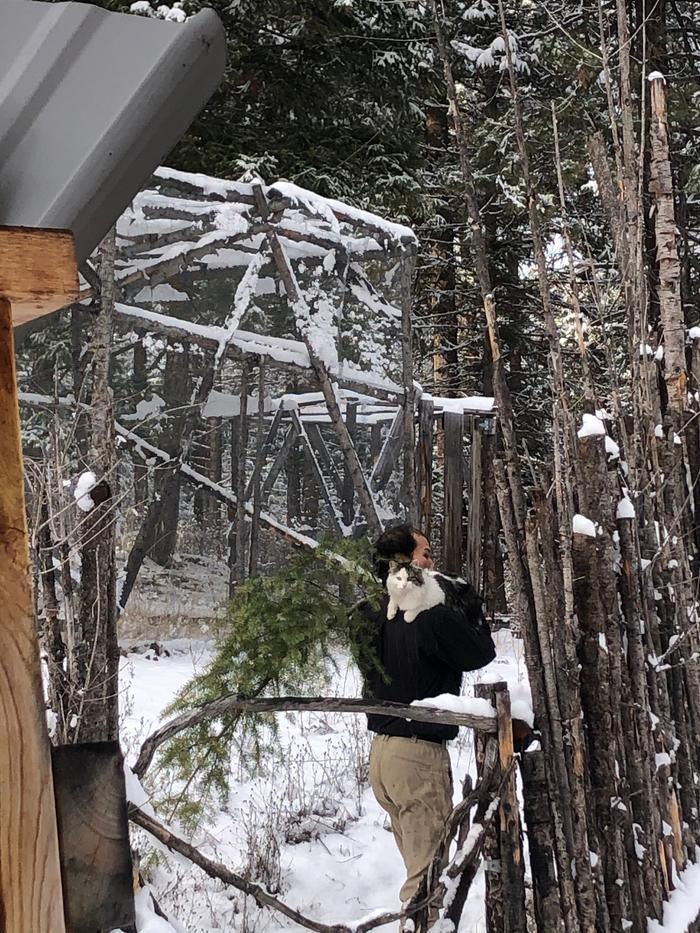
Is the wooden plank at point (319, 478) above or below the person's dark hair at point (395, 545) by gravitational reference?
above

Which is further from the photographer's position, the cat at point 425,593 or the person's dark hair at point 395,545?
the person's dark hair at point 395,545

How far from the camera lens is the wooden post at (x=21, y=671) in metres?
1.23

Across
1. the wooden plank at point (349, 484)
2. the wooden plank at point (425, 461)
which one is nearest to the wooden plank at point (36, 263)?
the wooden plank at point (349, 484)

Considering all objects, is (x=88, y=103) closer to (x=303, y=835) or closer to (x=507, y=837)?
(x=507, y=837)

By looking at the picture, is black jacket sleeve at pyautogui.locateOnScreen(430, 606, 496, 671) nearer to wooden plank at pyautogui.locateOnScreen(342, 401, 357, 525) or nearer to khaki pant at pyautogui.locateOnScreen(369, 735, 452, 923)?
khaki pant at pyautogui.locateOnScreen(369, 735, 452, 923)

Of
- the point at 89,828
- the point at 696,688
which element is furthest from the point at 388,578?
the point at 89,828

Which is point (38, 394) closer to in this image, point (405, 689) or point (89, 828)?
point (405, 689)

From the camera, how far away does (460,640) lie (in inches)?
134

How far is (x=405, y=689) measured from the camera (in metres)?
3.59

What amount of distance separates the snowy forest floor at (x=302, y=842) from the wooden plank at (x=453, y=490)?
11.2 feet

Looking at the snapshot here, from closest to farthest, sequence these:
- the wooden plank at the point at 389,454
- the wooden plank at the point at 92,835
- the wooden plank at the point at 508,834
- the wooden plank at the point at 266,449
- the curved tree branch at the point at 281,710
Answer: the wooden plank at the point at 92,835
the curved tree branch at the point at 281,710
the wooden plank at the point at 508,834
the wooden plank at the point at 266,449
the wooden plank at the point at 389,454

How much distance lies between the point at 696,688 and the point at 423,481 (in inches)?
206

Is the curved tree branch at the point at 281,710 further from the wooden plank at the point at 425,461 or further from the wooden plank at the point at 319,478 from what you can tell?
the wooden plank at the point at 425,461

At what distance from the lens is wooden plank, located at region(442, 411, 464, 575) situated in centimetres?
991
